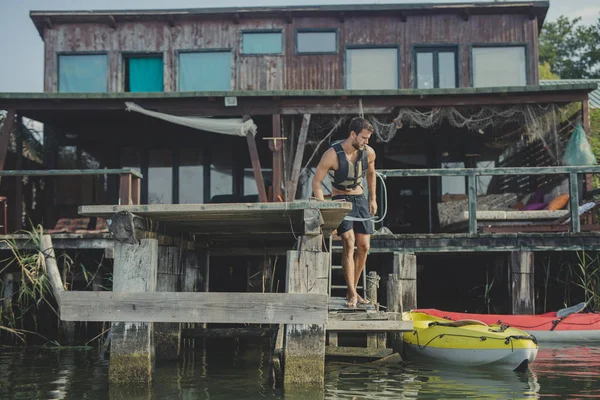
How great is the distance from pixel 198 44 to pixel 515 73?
7.47 metres

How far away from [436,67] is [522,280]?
715cm

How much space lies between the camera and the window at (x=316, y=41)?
55.4ft

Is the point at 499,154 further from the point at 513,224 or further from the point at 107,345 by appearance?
the point at 107,345

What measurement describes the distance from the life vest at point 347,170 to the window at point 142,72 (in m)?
10.1

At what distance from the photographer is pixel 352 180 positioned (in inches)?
316

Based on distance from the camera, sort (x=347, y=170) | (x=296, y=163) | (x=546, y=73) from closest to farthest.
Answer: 1. (x=347, y=170)
2. (x=296, y=163)
3. (x=546, y=73)

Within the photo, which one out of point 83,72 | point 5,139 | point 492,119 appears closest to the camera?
point 5,139

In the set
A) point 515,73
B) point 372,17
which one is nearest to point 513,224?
point 515,73

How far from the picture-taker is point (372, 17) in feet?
55.6

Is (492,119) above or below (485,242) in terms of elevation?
above

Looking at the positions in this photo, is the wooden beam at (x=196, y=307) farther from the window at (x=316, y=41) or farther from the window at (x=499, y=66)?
the window at (x=499, y=66)

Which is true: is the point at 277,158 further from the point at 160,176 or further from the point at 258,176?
the point at 160,176

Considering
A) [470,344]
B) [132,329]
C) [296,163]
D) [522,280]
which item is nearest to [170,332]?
[132,329]

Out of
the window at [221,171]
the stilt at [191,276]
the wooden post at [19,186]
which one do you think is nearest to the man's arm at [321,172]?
Answer: the stilt at [191,276]
